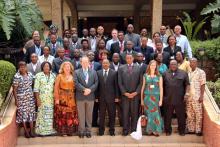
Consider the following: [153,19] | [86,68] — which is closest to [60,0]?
[153,19]

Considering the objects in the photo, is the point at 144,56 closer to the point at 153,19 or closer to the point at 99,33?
the point at 99,33

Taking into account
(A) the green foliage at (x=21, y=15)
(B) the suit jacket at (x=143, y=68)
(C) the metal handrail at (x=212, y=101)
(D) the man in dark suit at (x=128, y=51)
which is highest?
(A) the green foliage at (x=21, y=15)

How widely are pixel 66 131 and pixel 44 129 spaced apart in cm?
48

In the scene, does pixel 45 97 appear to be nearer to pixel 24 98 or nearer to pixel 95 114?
→ pixel 24 98

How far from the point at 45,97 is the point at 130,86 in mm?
1837

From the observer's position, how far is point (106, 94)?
9.78 meters

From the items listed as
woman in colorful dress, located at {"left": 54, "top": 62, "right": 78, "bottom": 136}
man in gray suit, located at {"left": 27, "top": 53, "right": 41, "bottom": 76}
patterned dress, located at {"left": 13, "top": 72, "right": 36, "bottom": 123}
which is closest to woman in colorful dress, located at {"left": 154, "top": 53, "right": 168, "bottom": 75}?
woman in colorful dress, located at {"left": 54, "top": 62, "right": 78, "bottom": 136}

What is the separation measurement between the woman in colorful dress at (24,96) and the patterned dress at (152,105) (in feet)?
8.05

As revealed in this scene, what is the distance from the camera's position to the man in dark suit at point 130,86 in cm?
973

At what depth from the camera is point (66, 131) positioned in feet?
32.6

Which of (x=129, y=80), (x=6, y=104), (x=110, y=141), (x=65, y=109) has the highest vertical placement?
(x=129, y=80)

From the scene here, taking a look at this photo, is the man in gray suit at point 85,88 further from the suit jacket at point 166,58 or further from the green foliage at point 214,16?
the green foliage at point 214,16

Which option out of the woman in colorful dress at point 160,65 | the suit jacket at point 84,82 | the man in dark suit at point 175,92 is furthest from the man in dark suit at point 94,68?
the man in dark suit at point 175,92

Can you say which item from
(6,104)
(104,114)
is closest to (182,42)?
(104,114)
